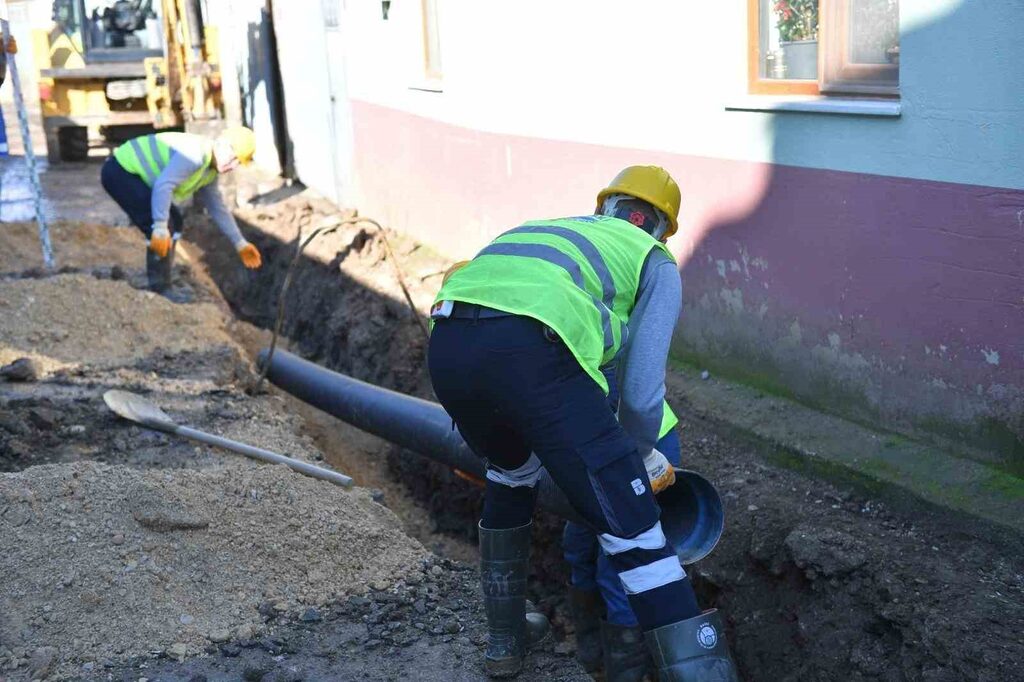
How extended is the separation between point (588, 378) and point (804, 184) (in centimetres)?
252

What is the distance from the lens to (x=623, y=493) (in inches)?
118

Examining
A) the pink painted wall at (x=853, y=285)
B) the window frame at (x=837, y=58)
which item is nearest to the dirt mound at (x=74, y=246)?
the pink painted wall at (x=853, y=285)

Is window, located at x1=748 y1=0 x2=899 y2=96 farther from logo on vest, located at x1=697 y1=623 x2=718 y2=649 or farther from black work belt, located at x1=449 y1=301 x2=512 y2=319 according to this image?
logo on vest, located at x1=697 y1=623 x2=718 y2=649

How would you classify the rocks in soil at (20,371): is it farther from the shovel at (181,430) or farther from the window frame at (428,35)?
the window frame at (428,35)

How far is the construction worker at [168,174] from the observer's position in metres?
8.54

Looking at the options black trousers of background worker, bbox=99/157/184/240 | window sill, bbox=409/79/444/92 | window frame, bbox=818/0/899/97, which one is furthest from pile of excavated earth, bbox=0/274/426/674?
window sill, bbox=409/79/444/92

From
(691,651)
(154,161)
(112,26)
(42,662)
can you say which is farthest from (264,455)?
(112,26)

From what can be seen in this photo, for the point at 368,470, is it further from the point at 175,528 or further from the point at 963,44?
the point at 963,44

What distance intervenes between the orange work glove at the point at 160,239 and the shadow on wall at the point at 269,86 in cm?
548

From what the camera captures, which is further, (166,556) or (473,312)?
(166,556)

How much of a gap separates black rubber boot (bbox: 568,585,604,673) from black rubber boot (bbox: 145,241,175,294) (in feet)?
20.1

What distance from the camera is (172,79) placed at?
15.3 metres

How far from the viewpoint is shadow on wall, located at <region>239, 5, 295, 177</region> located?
46.6 feet

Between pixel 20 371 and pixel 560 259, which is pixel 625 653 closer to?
pixel 560 259
